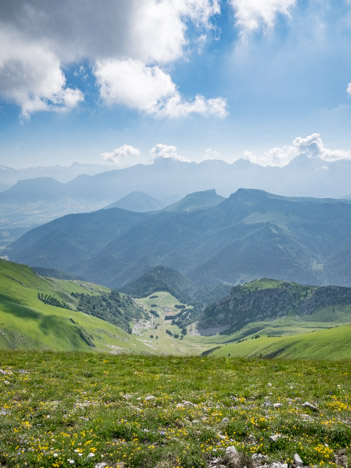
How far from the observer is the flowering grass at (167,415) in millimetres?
11656

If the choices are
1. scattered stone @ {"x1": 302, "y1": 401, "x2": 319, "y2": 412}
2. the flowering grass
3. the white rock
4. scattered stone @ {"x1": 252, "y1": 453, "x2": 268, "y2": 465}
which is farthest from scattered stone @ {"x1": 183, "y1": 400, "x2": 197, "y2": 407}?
scattered stone @ {"x1": 302, "y1": 401, "x2": 319, "y2": 412}

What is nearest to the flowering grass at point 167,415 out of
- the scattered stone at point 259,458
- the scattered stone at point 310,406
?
the scattered stone at point 310,406

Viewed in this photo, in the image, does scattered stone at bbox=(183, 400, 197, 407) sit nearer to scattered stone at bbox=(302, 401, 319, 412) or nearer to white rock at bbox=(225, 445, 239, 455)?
white rock at bbox=(225, 445, 239, 455)

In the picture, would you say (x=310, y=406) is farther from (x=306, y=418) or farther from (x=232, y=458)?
(x=232, y=458)

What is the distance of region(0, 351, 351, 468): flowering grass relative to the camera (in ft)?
38.2

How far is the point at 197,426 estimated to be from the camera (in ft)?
46.6

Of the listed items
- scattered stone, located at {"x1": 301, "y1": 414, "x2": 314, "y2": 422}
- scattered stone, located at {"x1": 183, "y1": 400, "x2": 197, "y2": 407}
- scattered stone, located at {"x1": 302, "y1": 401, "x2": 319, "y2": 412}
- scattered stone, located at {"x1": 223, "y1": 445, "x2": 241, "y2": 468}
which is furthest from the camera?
scattered stone, located at {"x1": 183, "y1": 400, "x2": 197, "y2": 407}

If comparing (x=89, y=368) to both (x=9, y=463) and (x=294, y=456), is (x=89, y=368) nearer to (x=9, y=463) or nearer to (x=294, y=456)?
(x=9, y=463)

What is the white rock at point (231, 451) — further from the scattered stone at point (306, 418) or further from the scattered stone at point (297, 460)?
the scattered stone at point (306, 418)

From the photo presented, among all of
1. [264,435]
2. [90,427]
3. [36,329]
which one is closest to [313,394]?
[264,435]

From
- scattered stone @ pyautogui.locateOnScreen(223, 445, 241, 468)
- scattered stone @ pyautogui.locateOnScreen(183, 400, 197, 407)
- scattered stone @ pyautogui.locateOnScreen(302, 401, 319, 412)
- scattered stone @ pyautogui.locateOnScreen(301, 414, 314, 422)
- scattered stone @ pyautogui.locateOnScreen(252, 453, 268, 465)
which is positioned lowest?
scattered stone @ pyautogui.locateOnScreen(183, 400, 197, 407)

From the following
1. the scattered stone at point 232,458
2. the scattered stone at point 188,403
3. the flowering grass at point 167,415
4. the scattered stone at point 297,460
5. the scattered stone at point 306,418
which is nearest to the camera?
the scattered stone at point 297,460

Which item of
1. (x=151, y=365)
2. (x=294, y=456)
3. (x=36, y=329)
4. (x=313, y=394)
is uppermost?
(x=294, y=456)

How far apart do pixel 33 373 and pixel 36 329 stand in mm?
162652
